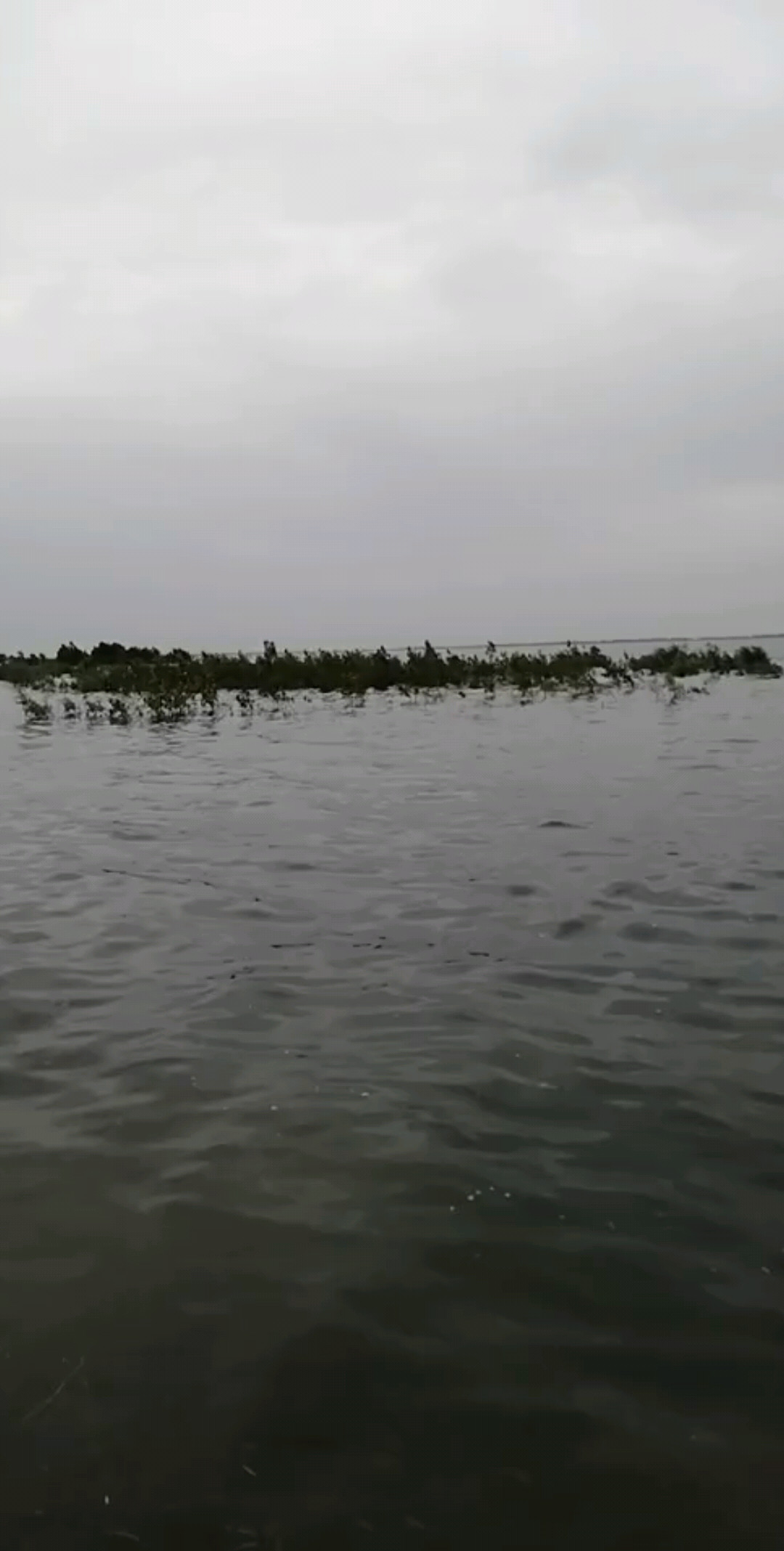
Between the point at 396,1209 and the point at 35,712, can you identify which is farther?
the point at 35,712

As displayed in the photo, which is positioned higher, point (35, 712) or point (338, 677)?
point (338, 677)

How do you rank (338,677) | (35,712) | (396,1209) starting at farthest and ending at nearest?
1. (338,677)
2. (35,712)
3. (396,1209)

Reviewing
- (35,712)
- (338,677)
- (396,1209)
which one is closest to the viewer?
(396,1209)

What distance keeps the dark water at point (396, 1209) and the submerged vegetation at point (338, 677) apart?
25726 millimetres

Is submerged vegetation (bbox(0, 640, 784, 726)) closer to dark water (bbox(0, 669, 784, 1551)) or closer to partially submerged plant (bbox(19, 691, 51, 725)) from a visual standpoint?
partially submerged plant (bbox(19, 691, 51, 725))

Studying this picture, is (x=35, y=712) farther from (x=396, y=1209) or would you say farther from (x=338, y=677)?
(x=396, y=1209)

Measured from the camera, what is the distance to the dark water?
2750 millimetres

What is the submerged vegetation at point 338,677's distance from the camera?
120ft

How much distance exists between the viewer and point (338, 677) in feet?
148

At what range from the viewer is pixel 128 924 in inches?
332

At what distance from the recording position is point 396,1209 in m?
4.12

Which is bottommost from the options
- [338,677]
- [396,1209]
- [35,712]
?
[396,1209]

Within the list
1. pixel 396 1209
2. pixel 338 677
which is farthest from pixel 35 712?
pixel 396 1209

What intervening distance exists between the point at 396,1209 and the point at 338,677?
41415 mm
